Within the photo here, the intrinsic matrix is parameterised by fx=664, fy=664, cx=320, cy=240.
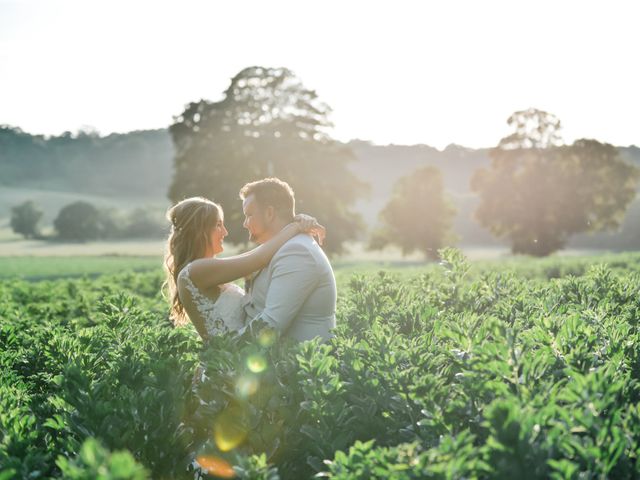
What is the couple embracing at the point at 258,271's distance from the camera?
14.1 feet

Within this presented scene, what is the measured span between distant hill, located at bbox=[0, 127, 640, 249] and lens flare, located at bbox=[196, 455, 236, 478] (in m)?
116

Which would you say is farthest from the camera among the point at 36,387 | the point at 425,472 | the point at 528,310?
the point at 528,310

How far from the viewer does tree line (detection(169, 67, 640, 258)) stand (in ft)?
→ 151

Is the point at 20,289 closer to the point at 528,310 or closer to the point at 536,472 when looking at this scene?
the point at 528,310

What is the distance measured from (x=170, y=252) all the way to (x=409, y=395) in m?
2.89

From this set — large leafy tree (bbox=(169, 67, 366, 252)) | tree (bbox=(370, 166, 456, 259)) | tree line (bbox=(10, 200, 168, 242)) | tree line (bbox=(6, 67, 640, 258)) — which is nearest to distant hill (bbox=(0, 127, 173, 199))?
tree line (bbox=(10, 200, 168, 242))

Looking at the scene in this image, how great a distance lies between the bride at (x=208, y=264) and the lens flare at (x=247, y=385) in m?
1.39

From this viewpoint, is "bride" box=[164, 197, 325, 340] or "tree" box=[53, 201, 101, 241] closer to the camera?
"bride" box=[164, 197, 325, 340]

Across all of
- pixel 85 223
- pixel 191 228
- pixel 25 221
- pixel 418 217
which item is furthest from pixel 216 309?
pixel 25 221

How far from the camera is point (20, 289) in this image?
11148 millimetres

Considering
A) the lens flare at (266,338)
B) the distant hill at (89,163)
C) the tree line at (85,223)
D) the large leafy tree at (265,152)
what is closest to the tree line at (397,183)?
the large leafy tree at (265,152)

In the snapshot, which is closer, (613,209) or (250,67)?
(250,67)

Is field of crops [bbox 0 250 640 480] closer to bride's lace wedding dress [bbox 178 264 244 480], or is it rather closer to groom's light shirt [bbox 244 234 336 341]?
groom's light shirt [bbox 244 234 336 341]

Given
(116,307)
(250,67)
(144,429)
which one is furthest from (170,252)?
(250,67)
